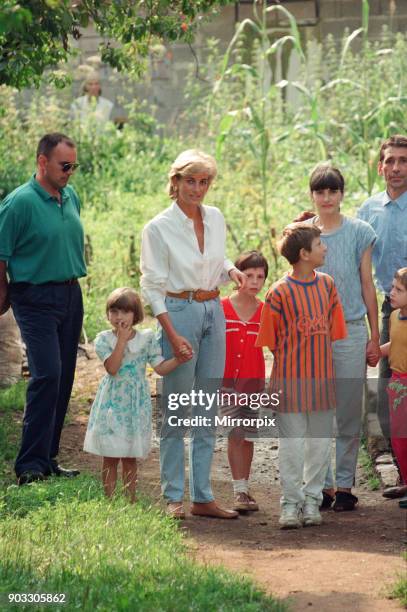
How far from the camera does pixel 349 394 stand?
22.3 ft

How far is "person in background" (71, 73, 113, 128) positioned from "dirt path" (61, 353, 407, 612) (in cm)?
867

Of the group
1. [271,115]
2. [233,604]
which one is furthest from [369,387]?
[271,115]

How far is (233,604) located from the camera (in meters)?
4.89

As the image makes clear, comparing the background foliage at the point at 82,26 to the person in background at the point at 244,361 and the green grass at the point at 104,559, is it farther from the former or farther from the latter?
the green grass at the point at 104,559

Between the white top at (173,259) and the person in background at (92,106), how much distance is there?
374 inches

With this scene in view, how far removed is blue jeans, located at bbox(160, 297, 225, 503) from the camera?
6492 millimetres

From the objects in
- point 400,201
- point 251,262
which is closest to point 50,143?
point 251,262

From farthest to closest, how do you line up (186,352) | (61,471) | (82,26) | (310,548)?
(82,26)
(61,471)
(186,352)
(310,548)

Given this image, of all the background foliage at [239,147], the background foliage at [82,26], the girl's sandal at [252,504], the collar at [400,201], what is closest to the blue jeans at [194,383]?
the girl's sandal at [252,504]

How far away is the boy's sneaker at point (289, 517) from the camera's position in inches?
255

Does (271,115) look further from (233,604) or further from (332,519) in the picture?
(233,604)

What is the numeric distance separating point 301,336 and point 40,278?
64.7 inches

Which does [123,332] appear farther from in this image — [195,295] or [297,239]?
[297,239]

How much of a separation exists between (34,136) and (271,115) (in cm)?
295
